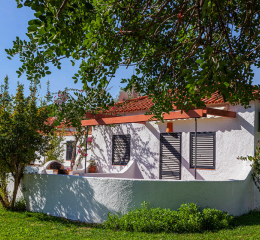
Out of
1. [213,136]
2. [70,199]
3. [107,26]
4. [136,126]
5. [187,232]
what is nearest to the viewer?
[107,26]

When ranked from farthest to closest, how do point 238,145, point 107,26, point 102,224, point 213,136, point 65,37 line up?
point 213,136, point 238,145, point 102,224, point 107,26, point 65,37

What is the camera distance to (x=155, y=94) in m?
8.45

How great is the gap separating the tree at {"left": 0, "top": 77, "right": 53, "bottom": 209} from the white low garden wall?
50.6 inches

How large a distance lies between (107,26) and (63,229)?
19.6 ft

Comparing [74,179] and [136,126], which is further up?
[136,126]

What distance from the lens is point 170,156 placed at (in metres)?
13.1

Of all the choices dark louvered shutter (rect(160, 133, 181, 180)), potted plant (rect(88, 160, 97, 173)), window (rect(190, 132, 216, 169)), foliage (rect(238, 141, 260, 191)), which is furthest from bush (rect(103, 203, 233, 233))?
potted plant (rect(88, 160, 97, 173))

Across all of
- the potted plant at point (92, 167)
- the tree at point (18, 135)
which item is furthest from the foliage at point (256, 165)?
the potted plant at point (92, 167)

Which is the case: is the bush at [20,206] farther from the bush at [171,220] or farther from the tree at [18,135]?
the bush at [171,220]

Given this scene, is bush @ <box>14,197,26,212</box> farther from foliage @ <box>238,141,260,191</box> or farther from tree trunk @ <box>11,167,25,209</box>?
foliage @ <box>238,141,260,191</box>

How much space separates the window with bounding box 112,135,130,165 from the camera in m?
14.8

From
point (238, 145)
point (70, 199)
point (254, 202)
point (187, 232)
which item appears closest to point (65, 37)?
point (187, 232)

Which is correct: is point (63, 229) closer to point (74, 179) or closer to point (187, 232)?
point (74, 179)

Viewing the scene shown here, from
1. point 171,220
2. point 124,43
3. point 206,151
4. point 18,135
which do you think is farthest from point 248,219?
point 18,135
